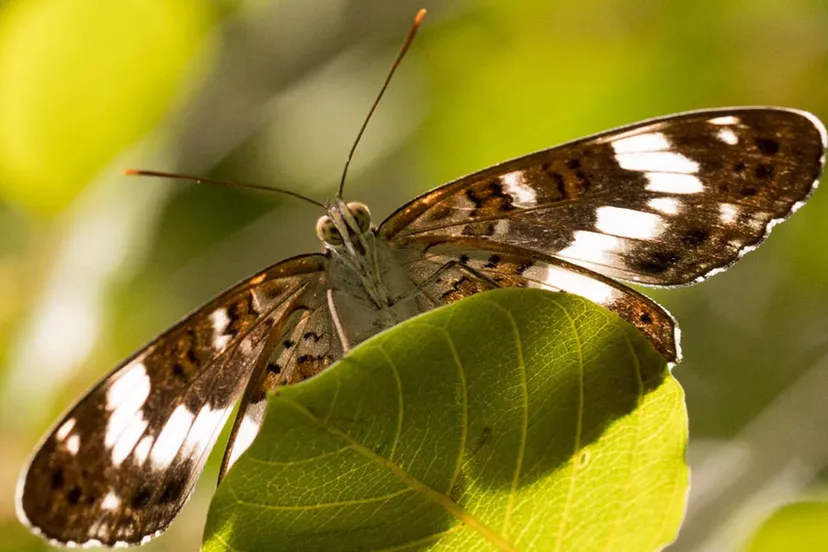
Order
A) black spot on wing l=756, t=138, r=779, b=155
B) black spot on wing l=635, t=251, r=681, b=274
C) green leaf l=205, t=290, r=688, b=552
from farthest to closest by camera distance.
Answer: black spot on wing l=635, t=251, r=681, b=274 < black spot on wing l=756, t=138, r=779, b=155 < green leaf l=205, t=290, r=688, b=552

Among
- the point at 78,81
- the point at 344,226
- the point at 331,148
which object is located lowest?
the point at 344,226

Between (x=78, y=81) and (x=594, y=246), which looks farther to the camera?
(x=78, y=81)

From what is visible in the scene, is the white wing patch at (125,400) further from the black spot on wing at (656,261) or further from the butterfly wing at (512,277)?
the black spot on wing at (656,261)

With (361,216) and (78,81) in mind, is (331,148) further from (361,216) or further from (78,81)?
(361,216)

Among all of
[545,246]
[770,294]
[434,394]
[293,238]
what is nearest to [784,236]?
[770,294]

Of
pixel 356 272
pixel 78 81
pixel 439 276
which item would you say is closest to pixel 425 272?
pixel 439 276

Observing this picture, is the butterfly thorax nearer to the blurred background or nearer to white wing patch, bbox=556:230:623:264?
white wing patch, bbox=556:230:623:264

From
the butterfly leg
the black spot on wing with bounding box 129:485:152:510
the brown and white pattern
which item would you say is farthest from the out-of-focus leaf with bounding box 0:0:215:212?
the black spot on wing with bounding box 129:485:152:510

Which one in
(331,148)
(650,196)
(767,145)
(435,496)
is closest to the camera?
(435,496)
